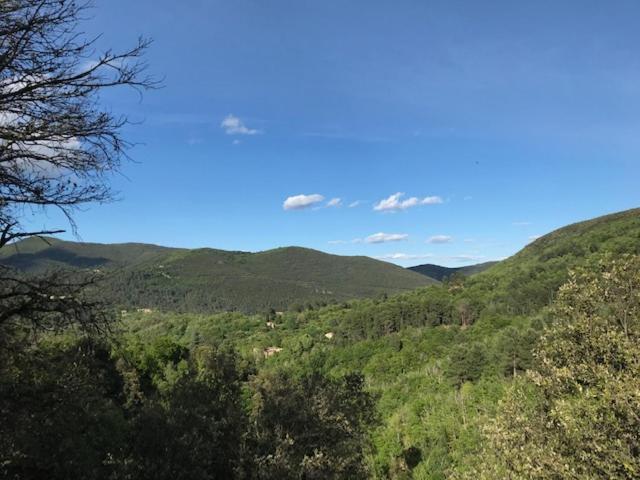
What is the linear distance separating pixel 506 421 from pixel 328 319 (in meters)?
114

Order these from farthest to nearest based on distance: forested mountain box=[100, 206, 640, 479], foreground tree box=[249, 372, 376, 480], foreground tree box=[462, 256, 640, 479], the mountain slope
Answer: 1. the mountain slope
2. forested mountain box=[100, 206, 640, 479]
3. foreground tree box=[249, 372, 376, 480]
4. foreground tree box=[462, 256, 640, 479]

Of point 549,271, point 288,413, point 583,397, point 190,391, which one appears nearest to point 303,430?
point 288,413

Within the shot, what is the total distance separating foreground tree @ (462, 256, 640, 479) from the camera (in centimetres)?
1027

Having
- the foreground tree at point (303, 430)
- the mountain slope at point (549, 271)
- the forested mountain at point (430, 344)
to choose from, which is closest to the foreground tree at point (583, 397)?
the forested mountain at point (430, 344)

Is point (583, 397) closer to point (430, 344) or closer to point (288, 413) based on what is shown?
point (288, 413)

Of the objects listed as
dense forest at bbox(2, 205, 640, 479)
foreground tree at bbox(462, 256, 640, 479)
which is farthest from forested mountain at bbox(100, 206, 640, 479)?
dense forest at bbox(2, 205, 640, 479)

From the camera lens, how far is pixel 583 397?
11.7m

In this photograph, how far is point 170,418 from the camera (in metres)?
10.8

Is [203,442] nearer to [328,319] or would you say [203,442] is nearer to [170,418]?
[170,418]

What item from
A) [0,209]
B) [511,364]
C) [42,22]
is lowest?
[511,364]

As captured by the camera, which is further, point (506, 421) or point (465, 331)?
point (465, 331)

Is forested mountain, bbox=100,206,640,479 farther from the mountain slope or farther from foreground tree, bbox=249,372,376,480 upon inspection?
foreground tree, bbox=249,372,376,480

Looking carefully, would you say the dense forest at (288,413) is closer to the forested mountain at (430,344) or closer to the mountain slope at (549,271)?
the forested mountain at (430,344)

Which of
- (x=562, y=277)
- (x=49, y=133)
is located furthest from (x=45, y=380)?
(x=562, y=277)
